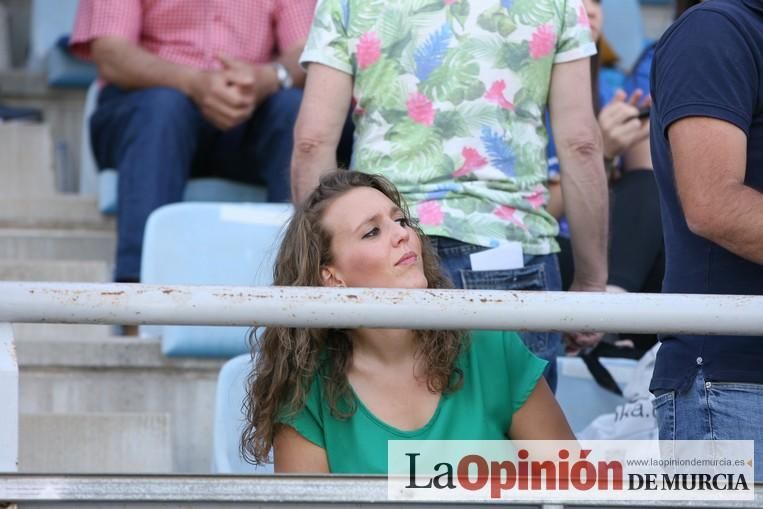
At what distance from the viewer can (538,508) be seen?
5.67 ft

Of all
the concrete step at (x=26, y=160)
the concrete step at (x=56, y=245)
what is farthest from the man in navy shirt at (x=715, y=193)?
the concrete step at (x=26, y=160)

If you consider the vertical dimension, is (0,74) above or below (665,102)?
below

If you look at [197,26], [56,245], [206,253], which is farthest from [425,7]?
[56,245]

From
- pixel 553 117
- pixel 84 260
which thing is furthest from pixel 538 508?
pixel 84 260

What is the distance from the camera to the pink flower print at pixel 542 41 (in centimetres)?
269

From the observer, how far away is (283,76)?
4.38m

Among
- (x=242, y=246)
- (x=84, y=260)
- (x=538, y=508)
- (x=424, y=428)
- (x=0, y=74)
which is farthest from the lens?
(x=0, y=74)

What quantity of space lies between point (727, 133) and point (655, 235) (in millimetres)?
1782

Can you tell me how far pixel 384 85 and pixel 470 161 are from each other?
219mm

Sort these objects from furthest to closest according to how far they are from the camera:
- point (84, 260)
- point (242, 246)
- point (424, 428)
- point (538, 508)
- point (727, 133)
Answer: point (84, 260), point (242, 246), point (424, 428), point (727, 133), point (538, 508)

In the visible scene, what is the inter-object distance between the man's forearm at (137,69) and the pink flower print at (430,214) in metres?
1.81

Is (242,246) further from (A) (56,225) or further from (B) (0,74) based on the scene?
(B) (0,74)

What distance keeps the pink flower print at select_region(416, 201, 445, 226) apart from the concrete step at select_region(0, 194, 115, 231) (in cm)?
216

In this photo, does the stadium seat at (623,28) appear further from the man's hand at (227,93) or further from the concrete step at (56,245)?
the concrete step at (56,245)
